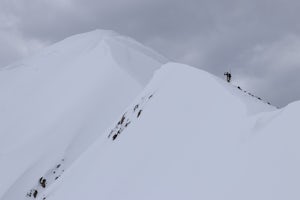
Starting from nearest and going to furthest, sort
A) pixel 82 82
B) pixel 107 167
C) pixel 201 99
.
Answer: pixel 201 99, pixel 107 167, pixel 82 82

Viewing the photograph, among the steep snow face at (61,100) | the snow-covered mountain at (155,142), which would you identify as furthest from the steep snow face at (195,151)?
the steep snow face at (61,100)

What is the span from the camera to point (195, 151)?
11.2 m

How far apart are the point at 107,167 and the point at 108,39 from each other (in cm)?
3334

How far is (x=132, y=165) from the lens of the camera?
1355 centimetres

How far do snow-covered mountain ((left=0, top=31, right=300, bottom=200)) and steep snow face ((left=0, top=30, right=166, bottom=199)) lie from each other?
4.6 inches

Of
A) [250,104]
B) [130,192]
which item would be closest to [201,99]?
[250,104]

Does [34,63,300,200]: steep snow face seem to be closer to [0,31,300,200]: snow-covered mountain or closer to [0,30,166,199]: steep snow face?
[0,31,300,200]: snow-covered mountain

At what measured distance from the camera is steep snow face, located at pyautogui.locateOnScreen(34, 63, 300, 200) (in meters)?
8.46

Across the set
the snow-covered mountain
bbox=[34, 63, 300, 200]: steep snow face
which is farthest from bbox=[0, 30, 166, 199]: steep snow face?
bbox=[34, 63, 300, 200]: steep snow face

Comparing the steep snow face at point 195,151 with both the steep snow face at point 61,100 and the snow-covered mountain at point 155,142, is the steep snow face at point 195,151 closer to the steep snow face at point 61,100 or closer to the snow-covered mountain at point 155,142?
the snow-covered mountain at point 155,142

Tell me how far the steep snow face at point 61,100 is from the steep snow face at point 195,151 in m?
11.1

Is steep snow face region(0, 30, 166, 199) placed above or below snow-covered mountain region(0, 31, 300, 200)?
above

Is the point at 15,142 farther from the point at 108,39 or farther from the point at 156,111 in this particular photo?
the point at 156,111

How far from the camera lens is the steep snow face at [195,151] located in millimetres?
8457
